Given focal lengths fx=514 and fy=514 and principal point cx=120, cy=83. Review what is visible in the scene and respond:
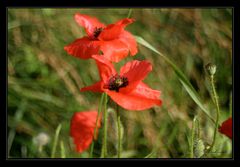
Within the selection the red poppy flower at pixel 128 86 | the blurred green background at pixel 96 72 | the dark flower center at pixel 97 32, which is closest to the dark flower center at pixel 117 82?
the red poppy flower at pixel 128 86

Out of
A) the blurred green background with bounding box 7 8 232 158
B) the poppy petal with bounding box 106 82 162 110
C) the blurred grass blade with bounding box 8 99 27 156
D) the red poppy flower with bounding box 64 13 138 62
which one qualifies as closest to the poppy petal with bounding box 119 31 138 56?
the red poppy flower with bounding box 64 13 138 62

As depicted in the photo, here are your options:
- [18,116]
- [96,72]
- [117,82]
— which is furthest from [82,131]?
[96,72]

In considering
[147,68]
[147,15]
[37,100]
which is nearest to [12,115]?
[37,100]

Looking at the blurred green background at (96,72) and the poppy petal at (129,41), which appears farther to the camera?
the blurred green background at (96,72)

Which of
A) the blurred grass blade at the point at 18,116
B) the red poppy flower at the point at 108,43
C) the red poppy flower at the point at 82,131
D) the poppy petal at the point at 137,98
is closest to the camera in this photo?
the poppy petal at the point at 137,98

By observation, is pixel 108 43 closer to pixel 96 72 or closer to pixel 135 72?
pixel 135 72

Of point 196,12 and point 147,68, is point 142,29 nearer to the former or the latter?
point 196,12

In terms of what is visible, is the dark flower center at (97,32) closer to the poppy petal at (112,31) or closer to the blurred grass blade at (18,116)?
the poppy petal at (112,31)
